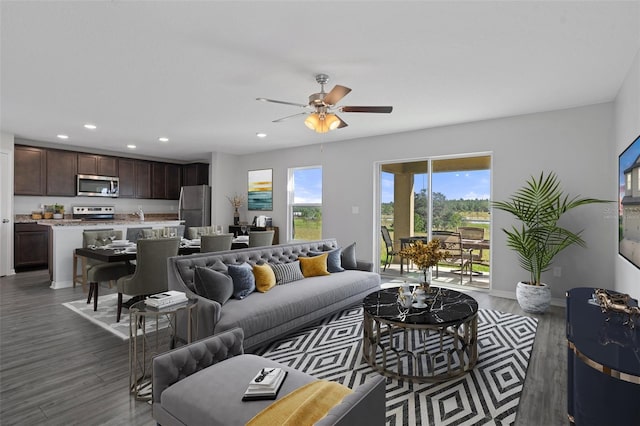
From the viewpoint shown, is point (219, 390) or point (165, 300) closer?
point (219, 390)

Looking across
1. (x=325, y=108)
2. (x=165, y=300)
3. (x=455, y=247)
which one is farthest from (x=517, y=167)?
(x=165, y=300)

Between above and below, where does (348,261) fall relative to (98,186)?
below

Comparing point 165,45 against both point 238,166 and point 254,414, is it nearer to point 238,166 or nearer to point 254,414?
point 254,414

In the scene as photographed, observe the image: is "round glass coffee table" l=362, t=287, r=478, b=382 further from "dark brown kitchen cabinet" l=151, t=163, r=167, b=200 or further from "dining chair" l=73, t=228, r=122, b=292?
"dark brown kitchen cabinet" l=151, t=163, r=167, b=200

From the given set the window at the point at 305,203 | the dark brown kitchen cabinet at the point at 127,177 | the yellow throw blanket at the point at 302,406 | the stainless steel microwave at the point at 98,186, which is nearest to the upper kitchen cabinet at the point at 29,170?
the stainless steel microwave at the point at 98,186

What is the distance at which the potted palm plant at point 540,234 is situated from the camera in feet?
13.3

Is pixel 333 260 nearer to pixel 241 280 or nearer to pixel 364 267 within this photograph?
pixel 364 267

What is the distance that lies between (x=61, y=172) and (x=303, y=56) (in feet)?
22.1

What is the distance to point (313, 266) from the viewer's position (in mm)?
4105

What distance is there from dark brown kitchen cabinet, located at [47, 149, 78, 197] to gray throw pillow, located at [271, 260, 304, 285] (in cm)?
603

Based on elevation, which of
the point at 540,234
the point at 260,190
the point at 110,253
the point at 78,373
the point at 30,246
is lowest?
the point at 78,373

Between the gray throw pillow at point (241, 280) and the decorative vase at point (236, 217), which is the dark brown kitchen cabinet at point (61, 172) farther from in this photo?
the gray throw pillow at point (241, 280)

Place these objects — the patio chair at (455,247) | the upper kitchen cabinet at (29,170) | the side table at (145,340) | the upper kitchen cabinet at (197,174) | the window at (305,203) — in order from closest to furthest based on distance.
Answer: the side table at (145,340), the patio chair at (455,247), the upper kitchen cabinet at (29,170), the window at (305,203), the upper kitchen cabinet at (197,174)

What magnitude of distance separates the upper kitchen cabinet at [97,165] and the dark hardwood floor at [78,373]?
4081mm
